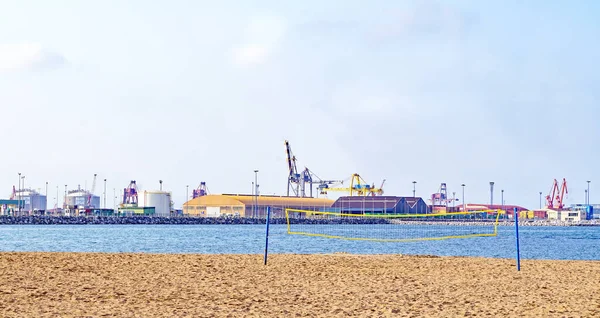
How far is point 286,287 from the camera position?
61.9 ft

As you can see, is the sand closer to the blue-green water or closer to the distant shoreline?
the blue-green water

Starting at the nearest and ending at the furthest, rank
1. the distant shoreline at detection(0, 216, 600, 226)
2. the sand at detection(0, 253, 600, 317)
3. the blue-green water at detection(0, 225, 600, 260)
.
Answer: the sand at detection(0, 253, 600, 317) → the blue-green water at detection(0, 225, 600, 260) → the distant shoreline at detection(0, 216, 600, 226)

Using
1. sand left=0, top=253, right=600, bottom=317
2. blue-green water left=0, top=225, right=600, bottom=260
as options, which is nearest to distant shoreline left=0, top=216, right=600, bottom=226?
blue-green water left=0, top=225, right=600, bottom=260

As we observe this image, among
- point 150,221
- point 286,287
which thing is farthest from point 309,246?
point 150,221

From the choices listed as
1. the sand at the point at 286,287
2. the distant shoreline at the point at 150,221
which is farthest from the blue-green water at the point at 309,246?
the distant shoreline at the point at 150,221

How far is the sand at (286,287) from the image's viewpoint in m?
15.1

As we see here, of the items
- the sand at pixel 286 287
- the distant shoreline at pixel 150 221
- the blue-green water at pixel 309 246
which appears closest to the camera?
the sand at pixel 286 287

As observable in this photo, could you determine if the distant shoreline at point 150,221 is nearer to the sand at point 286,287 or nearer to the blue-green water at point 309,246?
the blue-green water at point 309,246

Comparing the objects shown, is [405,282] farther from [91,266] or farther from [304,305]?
[91,266]

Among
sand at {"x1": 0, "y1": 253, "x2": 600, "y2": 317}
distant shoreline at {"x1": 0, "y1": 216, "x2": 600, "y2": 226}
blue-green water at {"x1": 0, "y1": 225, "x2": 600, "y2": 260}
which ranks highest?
distant shoreline at {"x1": 0, "y1": 216, "x2": 600, "y2": 226}

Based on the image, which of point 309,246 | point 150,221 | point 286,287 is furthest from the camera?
point 150,221

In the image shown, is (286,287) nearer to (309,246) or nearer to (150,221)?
(309,246)

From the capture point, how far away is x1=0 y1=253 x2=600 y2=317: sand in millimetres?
15133

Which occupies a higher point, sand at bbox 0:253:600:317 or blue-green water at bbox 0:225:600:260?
sand at bbox 0:253:600:317
